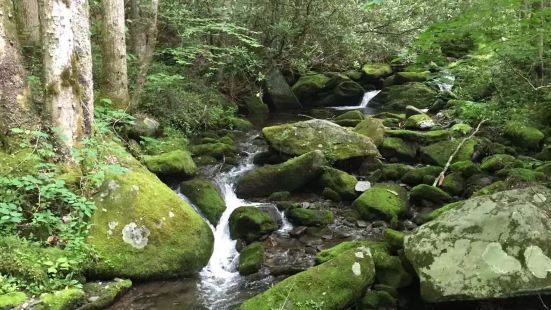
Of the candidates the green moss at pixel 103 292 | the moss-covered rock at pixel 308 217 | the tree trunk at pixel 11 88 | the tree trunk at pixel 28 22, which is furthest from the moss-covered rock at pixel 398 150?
the tree trunk at pixel 28 22

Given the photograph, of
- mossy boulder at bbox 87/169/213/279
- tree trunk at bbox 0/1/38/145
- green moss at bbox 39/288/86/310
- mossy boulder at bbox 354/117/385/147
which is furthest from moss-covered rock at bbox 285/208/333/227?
tree trunk at bbox 0/1/38/145

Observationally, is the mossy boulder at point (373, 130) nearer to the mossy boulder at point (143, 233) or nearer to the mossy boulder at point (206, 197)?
the mossy boulder at point (206, 197)

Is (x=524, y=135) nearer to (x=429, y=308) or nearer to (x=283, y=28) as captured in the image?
(x=429, y=308)

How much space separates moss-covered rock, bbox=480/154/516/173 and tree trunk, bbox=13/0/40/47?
35.3 ft

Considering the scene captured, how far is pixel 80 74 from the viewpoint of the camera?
23.4ft

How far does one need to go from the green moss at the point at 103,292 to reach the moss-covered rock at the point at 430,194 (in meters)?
5.58

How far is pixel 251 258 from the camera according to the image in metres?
6.84

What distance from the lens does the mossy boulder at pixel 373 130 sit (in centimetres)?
1133

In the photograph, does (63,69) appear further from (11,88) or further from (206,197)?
(206,197)

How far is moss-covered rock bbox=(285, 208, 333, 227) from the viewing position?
321 inches

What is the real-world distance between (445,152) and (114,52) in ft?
25.8

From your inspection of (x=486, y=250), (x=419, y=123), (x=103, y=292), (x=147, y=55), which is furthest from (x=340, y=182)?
(x=103, y=292)

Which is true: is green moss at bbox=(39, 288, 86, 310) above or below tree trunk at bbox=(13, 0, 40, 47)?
below

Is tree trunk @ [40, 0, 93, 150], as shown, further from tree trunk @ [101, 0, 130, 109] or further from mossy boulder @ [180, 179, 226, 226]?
tree trunk @ [101, 0, 130, 109]
